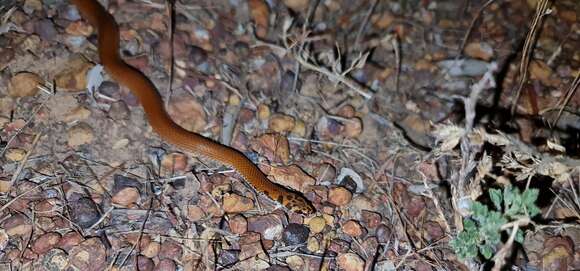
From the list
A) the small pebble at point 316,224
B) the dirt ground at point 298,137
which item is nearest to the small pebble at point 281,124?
the dirt ground at point 298,137

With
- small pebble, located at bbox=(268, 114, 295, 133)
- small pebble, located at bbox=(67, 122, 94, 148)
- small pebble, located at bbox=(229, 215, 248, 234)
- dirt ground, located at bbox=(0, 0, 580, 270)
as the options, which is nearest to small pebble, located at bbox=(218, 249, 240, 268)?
dirt ground, located at bbox=(0, 0, 580, 270)

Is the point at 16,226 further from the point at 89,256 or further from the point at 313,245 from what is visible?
the point at 313,245

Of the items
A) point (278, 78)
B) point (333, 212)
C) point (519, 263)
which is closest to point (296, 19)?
point (278, 78)

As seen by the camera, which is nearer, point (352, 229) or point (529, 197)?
point (529, 197)

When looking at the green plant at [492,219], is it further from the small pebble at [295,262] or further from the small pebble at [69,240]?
the small pebble at [69,240]

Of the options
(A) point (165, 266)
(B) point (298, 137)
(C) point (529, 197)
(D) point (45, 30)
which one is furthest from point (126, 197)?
(C) point (529, 197)

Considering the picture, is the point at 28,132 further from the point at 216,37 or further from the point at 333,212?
the point at 333,212
